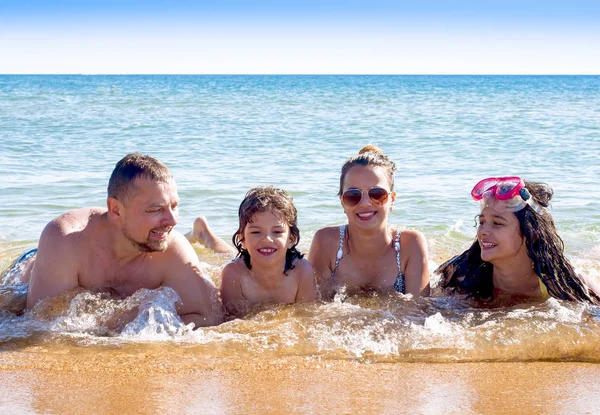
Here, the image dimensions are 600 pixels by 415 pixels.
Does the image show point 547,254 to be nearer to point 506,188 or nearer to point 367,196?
point 506,188

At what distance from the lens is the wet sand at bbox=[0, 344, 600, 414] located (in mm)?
3215

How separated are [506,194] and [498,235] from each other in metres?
0.27

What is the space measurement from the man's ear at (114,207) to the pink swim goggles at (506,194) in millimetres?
2306

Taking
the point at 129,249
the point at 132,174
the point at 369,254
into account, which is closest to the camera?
the point at 132,174

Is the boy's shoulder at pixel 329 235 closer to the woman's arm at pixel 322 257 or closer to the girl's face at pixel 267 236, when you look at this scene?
the woman's arm at pixel 322 257

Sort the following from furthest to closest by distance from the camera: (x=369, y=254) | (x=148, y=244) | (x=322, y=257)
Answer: (x=322, y=257) < (x=369, y=254) < (x=148, y=244)

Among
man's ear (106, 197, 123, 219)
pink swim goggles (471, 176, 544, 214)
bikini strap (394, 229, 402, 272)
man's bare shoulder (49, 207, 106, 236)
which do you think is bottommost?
bikini strap (394, 229, 402, 272)

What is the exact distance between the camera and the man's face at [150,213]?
4500 millimetres

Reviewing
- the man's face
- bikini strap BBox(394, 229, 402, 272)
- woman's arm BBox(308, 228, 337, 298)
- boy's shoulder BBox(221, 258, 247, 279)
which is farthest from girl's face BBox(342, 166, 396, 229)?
the man's face

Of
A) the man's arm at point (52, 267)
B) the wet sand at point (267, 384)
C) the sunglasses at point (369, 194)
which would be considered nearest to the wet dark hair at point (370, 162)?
the sunglasses at point (369, 194)

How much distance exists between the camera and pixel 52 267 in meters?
4.63

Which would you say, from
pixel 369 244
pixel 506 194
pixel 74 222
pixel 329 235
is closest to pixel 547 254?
pixel 506 194

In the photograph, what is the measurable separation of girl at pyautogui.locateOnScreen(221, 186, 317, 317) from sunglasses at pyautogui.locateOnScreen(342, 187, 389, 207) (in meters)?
0.41

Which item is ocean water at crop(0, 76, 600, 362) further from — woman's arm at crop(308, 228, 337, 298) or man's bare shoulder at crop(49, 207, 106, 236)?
man's bare shoulder at crop(49, 207, 106, 236)
